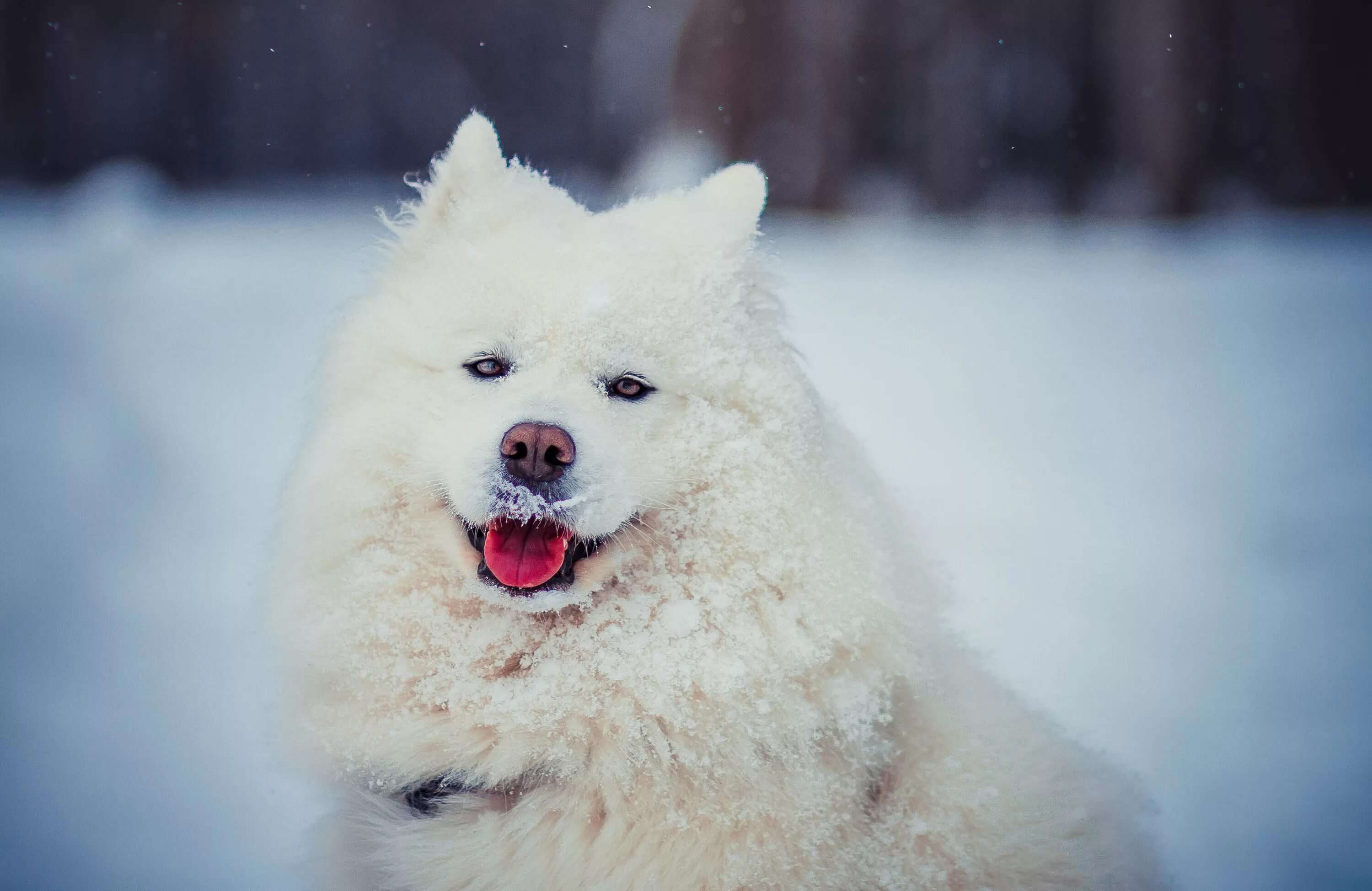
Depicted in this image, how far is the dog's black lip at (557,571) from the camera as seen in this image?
6.53 ft

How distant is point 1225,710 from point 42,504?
250 inches

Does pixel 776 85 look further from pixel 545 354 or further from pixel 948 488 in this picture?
pixel 545 354

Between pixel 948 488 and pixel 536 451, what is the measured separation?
4421 mm

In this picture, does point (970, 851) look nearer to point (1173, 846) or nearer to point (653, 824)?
point (653, 824)

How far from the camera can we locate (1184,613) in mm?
4664

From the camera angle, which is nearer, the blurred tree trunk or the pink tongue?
the pink tongue

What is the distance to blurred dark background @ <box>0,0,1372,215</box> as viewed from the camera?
9898 millimetres

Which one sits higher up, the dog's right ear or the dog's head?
the dog's right ear

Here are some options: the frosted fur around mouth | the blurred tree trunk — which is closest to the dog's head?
the frosted fur around mouth

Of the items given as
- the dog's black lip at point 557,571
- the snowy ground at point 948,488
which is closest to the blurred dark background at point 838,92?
the snowy ground at point 948,488

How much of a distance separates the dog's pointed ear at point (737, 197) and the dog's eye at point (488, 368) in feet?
2.45

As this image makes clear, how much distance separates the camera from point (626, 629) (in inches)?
81.0

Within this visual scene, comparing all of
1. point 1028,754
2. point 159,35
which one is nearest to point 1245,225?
point 1028,754

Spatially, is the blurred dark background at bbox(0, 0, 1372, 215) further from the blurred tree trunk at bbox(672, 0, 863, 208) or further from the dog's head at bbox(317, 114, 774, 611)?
the dog's head at bbox(317, 114, 774, 611)
